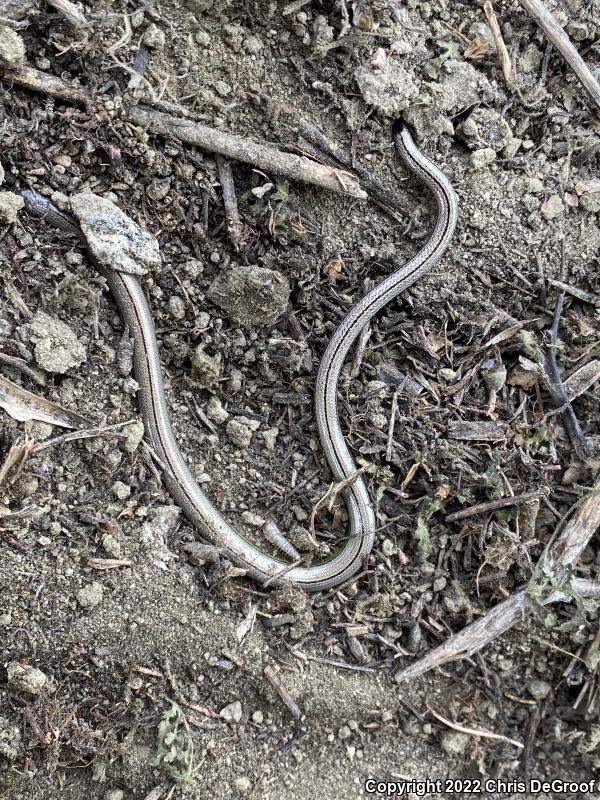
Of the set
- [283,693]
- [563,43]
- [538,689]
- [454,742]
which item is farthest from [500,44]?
[454,742]

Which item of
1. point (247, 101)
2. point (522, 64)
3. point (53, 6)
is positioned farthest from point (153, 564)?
point (522, 64)

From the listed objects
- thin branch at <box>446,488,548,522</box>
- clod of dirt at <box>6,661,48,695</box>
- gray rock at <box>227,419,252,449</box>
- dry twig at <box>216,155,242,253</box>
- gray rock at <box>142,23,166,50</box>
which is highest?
gray rock at <box>142,23,166,50</box>

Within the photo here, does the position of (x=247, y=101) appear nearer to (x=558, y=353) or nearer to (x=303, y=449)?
A: (x=303, y=449)

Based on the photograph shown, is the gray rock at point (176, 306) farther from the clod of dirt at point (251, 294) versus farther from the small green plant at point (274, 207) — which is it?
the small green plant at point (274, 207)

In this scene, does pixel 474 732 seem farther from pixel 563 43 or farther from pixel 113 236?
pixel 563 43

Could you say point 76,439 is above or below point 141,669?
above

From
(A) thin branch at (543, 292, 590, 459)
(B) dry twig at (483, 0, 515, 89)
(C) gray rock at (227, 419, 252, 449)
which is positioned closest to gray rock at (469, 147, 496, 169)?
(B) dry twig at (483, 0, 515, 89)

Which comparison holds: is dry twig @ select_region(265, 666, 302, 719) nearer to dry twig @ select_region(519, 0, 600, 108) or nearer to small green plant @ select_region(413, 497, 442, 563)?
small green plant @ select_region(413, 497, 442, 563)
